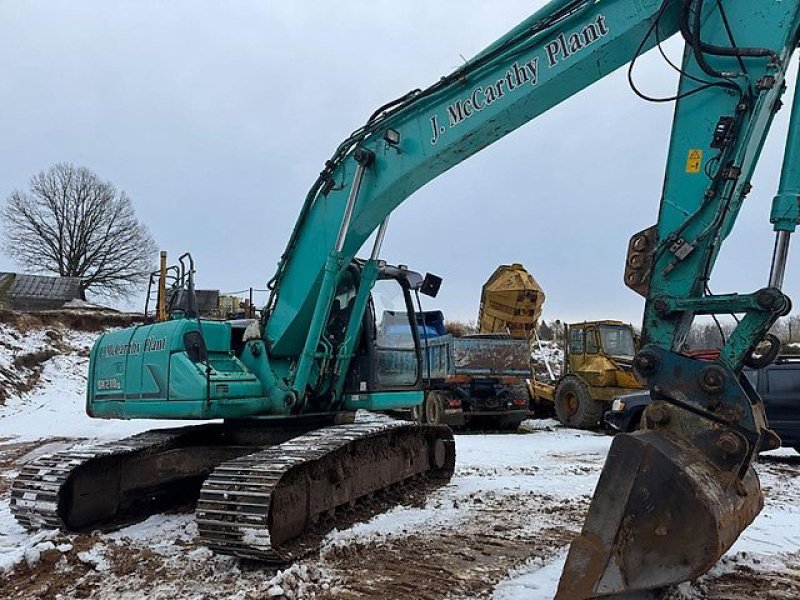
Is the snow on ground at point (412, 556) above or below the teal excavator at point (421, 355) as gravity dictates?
below

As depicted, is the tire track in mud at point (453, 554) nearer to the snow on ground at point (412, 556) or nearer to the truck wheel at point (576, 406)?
the snow on ground at point (412, 556)

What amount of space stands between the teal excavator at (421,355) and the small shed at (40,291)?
1306 inches

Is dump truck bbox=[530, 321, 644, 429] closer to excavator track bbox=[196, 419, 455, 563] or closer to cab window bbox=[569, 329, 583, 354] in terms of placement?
cab window bbox=[569, 329, 583, 354]

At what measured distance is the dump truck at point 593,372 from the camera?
46.2ft

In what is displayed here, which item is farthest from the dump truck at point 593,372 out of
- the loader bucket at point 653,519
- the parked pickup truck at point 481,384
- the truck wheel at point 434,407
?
the loader bucket at point 653,519

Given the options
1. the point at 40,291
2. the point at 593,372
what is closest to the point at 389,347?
the point at 593,372

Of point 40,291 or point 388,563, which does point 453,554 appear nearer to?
point 388,563


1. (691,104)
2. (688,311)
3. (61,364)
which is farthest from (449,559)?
(61,364)

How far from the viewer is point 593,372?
14.2 m

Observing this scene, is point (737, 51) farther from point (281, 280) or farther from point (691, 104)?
point (281, 280)

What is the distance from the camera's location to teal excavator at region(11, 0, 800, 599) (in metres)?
3.16

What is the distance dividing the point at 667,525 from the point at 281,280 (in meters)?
3.92

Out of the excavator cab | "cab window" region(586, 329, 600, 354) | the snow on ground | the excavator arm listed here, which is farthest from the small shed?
the excavator arm

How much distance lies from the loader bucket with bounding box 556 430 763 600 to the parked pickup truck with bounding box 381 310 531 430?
9608 millimetres
